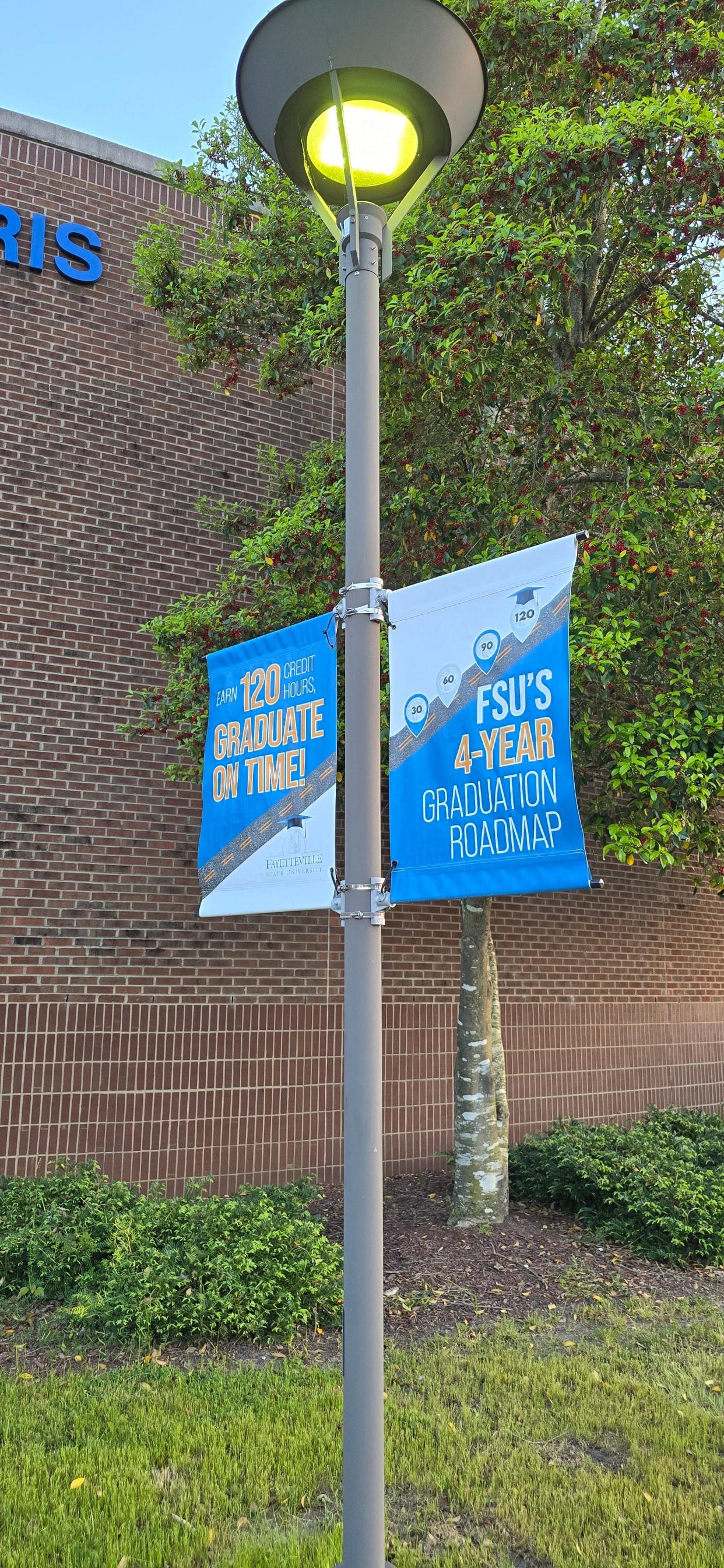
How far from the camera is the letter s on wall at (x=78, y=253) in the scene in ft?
26.9

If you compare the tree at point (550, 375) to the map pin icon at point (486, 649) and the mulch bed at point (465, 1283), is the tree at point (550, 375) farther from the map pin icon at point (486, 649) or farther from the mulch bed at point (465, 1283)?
the map pin icon at point (486, 649)

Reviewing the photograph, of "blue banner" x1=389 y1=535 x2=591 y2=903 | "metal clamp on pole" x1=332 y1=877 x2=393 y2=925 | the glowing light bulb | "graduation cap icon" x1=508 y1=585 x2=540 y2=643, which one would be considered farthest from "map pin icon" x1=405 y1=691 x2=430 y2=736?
the glowing light bulb

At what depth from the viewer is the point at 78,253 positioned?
8250 mm

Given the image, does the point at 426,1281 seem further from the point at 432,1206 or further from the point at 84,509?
the point at 84,509

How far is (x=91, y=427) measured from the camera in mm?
8227

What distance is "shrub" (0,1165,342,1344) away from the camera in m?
5.01

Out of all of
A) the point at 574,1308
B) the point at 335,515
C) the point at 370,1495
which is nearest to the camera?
the point at 370,1495

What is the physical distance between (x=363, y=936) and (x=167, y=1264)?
3277 mm

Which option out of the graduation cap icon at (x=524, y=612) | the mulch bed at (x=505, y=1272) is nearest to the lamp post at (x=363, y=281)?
the graduation cap icon at (x=524, y=612)

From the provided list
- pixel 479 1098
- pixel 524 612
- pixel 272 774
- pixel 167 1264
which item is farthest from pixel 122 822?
pixel 524 612

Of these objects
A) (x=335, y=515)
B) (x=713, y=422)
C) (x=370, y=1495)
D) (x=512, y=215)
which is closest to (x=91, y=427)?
(x=335, y=515)

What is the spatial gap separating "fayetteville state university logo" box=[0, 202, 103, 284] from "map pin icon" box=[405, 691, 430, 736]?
668 centimetres

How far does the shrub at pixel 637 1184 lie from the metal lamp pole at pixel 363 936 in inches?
172

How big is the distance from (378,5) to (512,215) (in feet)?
13.4
